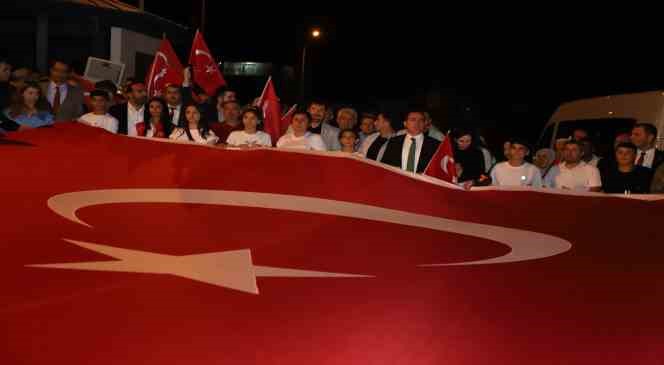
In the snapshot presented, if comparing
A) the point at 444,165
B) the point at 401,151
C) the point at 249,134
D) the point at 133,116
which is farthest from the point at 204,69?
the point at 444,165

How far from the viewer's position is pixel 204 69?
984cm

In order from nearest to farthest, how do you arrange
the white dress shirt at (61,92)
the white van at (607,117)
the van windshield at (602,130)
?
the white dress shirt at (61,92) → the white van at (607,117) → the van windshield at (602,130)

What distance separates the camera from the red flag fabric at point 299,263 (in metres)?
2.97

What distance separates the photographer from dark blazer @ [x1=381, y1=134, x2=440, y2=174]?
6586mm

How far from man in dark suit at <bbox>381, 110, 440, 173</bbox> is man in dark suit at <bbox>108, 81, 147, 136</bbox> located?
2444 millimetres

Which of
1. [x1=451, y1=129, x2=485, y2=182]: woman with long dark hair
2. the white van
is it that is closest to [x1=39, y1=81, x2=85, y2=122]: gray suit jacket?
[x1=451, y1=129, x2=485, y2=182]: woman with long dark hair

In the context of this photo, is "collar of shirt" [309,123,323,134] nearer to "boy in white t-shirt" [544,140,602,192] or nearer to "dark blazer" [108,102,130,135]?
"dark blazer" [108,102,130,135]

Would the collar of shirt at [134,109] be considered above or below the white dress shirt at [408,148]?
above

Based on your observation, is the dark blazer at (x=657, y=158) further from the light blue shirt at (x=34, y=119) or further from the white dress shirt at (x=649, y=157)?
the light blue shirt at (x=34, y=119)

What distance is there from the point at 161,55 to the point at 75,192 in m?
5.16

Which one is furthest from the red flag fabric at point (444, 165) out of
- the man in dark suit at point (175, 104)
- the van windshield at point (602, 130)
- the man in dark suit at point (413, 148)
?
the van windshield at point (602, 130)

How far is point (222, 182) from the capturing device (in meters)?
4.77

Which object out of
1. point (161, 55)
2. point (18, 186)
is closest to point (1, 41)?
point (161, 55)

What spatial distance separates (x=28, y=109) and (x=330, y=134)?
328 cm
